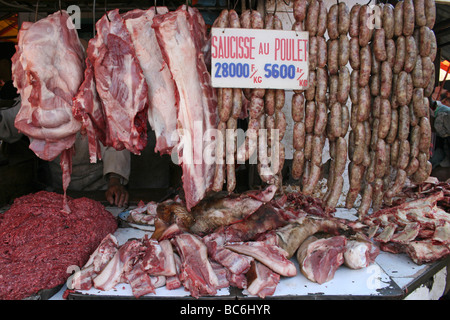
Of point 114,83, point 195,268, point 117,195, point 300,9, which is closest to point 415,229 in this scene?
point 195,268

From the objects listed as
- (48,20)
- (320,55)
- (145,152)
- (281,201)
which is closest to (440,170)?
(281,201)

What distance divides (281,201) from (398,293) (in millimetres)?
1401

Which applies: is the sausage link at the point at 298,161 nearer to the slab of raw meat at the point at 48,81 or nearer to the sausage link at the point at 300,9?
the sausage link at the point at 300,9

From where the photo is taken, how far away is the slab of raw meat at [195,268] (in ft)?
7.68

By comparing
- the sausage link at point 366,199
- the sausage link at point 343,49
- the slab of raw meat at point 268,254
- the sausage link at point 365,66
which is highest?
the sausage link at point 343,49

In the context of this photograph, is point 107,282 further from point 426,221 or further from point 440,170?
point 440,170

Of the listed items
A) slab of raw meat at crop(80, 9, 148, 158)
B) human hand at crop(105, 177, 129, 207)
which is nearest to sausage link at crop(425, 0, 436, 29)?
slab of raw meat at crop(80, 9, 148, 158)

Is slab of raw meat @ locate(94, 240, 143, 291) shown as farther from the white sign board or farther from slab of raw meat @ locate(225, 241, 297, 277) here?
the white sign board

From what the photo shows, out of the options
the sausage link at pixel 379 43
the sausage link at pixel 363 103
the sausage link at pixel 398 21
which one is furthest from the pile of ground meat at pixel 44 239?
the sausage link at pixel 398 21

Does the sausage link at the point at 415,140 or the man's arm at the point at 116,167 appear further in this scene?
the man's arm at the point at 116,167

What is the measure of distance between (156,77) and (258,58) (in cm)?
84

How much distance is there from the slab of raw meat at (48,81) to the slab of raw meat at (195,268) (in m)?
1.29

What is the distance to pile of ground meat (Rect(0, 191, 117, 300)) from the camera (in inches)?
92.6

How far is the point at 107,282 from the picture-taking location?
2424 mm
